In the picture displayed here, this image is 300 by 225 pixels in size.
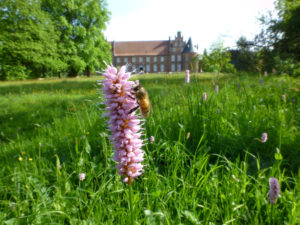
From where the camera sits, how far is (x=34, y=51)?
30.6 metres

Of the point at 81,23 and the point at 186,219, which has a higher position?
the point at 81,23

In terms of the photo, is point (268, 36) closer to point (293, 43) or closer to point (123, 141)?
point (293, 43)

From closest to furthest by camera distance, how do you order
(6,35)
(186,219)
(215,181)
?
(186,219) → (215,181) → (6,35)

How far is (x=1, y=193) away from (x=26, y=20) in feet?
121

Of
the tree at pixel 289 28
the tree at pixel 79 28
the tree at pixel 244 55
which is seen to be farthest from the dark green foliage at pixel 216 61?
the tree at pixel 79 28

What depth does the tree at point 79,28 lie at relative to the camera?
3494 cm

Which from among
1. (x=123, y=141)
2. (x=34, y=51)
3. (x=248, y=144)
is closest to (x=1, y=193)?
(x=123, y=141)

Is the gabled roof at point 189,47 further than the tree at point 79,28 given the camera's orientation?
Yes

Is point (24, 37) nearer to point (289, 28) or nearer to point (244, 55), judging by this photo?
point (244, 55)

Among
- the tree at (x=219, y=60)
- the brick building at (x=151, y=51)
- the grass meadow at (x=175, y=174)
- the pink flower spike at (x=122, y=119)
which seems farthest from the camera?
the brick building at (x=151, y=51)

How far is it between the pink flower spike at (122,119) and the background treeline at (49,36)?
34.0 m

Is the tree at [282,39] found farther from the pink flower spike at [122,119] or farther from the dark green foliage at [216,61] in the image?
the pink flower spike at [122,119]

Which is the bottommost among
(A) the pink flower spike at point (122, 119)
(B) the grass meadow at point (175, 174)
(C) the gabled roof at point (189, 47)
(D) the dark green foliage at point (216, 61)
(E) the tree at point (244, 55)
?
(B) the grass meadow at point (175, 174)

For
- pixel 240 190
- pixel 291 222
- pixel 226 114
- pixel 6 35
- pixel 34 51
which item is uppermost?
pixel 6 35
